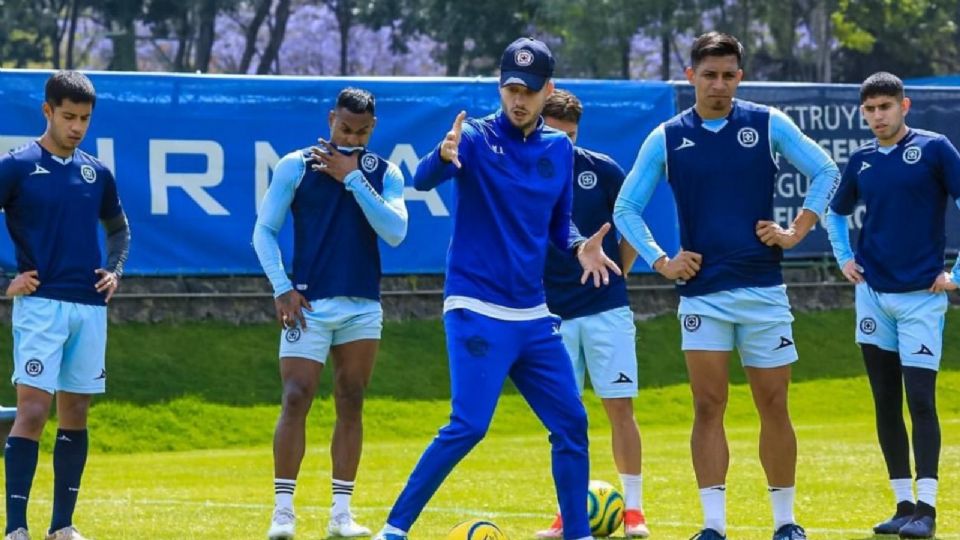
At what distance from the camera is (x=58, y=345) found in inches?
395

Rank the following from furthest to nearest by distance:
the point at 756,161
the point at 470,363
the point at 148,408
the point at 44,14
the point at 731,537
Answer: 1. the point at 44,14
2. the point at 148,408
3. the point at 731,537
4. the point at 756,161
5. the point at 470,363

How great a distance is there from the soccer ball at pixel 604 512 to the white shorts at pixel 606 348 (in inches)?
29.7

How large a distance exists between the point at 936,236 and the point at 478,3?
42.6 meters

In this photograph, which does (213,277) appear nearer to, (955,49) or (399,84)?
(399,84)

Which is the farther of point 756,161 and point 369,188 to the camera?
point 369,188

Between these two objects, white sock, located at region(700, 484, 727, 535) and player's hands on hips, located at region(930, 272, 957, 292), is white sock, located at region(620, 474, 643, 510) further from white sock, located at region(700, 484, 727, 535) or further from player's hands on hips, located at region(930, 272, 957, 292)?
player's hands on hips, located at region(930, 272, 957, 292)

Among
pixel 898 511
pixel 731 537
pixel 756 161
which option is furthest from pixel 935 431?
pixel 756 161

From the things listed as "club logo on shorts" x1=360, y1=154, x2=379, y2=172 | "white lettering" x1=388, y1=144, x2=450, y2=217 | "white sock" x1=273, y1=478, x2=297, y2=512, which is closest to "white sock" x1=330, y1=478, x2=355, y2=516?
"white sock" x1=273, y1=478, x2=297, y2=512

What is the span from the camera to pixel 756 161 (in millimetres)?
9461

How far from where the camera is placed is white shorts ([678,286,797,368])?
31.2 ft

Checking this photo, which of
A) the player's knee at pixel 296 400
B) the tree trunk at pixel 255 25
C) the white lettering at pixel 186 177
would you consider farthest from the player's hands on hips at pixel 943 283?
the tree trunk at pixel 255 25

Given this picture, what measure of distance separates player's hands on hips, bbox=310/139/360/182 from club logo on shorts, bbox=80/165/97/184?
1.23 metres

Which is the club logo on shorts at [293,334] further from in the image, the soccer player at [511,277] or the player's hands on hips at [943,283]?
the player's hands on hips at [943,283]

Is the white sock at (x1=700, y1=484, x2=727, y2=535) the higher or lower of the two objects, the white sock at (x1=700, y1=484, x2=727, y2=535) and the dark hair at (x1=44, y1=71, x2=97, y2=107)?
the lower
